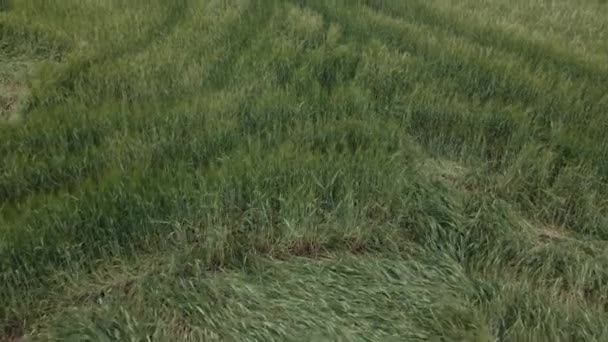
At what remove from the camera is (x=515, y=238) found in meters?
2.58

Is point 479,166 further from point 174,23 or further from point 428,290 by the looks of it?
point 174,23

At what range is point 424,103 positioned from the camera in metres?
3.46

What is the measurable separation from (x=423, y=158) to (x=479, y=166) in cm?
36

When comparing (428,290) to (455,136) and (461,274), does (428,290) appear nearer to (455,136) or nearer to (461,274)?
(461,274)

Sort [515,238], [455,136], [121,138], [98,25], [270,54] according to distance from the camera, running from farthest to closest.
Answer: [98,25], [270,54], [455,136], [121,138], [515,238]

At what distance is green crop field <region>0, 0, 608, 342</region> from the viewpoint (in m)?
2.13

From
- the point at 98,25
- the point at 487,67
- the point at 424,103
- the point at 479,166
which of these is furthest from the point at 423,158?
the point at 98,25

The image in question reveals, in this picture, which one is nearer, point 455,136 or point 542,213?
point 542,213

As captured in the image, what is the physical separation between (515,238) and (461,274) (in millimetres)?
437

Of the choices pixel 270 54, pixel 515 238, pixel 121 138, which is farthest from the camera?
pixel 270 54

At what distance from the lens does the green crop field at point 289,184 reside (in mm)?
2131

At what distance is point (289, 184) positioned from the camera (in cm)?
263

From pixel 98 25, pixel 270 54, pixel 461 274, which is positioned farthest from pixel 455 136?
pixel 98 25

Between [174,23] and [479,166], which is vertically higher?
[174,23]
